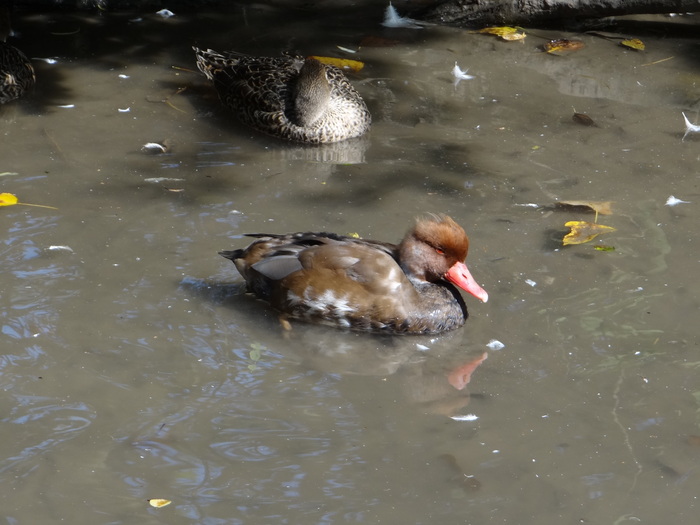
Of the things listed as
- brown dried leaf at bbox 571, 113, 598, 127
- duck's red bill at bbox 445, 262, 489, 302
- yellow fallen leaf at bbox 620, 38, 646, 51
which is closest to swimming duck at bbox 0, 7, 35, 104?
duck's red bill at bbox 445, 262, 489, 302

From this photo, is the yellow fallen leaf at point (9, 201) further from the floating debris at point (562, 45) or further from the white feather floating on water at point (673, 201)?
the floating debris at point (562, 45)

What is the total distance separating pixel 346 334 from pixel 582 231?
72.7 inches

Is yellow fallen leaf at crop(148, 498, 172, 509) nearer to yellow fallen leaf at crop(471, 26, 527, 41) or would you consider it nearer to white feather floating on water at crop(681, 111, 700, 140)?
white feather floating on water at crop(681, 111, 700, 140)

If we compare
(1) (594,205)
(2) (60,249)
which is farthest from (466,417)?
(2) (60,249)

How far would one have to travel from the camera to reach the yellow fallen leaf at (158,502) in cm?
394

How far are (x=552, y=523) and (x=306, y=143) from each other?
4.37 m

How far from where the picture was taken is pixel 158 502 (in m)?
3.96

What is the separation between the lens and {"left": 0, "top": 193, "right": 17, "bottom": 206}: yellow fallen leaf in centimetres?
627

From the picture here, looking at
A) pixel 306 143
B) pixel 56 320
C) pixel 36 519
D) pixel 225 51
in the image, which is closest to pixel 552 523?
pixel 36 519

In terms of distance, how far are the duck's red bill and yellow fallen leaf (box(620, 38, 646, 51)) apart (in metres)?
5.06

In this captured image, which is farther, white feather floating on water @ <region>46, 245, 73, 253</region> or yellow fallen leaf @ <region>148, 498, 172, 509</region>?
white feather floating on water @ <region>46, 245, 73, 253</region>

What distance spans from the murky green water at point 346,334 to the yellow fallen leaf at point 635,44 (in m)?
0.64

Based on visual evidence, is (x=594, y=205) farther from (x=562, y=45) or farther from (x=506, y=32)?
(x=506, y=32)

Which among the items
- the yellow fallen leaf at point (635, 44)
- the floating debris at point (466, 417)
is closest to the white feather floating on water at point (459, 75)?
the yellow fallen leaf at point (635, 44)
